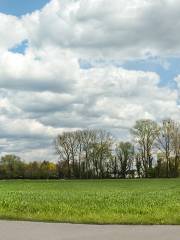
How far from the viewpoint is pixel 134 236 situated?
35.8 ft

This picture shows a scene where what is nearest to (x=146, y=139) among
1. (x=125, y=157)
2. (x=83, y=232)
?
(x=125, y=157)

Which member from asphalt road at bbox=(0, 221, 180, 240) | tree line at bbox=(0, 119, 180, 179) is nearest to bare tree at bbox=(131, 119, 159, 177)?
tree line at bbox=(0, 119, 180, 179)

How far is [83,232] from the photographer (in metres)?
11.7

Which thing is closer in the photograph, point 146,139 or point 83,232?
point 83,232

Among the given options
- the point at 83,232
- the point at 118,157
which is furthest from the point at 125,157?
the point at 83,232

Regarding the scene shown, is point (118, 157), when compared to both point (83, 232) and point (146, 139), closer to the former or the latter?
point (146, 139)

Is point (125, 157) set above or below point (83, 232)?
above

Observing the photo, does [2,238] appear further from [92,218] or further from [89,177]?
[89,177]

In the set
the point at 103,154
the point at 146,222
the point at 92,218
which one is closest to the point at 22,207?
the point at 92,218

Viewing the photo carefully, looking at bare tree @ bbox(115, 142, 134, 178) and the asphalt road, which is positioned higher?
bare tree @ bbox(115, 142, 134, 178)

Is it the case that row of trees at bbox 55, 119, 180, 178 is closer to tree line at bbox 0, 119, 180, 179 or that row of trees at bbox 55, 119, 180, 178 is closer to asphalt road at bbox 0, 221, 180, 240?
tree line at bbox 0, 119, 180, 179

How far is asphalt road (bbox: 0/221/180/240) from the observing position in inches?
Result: 424

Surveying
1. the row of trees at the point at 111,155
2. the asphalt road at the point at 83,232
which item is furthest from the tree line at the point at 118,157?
the asphalt road at the point at 83,232

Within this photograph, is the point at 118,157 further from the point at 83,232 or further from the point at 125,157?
the point at 83,232
